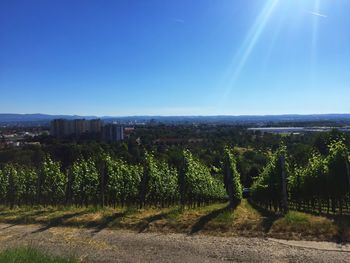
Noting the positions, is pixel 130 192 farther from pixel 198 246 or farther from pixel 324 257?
pixel 324 257

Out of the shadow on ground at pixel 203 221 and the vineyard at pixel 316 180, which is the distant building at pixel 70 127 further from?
the shadow on ground at pixel 203 221

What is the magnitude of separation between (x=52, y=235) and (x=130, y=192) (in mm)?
13097

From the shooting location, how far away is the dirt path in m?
9.51

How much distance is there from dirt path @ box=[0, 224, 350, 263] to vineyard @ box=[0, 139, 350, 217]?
17.9ft

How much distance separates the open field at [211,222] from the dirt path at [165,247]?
1.66ft

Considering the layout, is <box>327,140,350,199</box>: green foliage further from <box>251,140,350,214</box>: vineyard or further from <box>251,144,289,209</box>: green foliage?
<box>251,144,289,209</box>: green foliage

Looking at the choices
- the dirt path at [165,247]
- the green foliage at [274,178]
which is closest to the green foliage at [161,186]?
the green foliage at [274,178]

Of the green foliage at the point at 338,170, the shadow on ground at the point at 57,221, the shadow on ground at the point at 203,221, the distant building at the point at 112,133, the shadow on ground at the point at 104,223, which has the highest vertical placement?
the green foliage at the point at 338,170

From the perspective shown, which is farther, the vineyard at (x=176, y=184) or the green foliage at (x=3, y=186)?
the green foliage at (x=3, y=186)

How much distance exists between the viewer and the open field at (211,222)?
428 inches

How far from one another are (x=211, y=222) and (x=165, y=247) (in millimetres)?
2200

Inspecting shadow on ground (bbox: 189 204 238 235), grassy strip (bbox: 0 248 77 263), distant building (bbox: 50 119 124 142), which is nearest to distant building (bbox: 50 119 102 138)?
distant building (bbox: 50 119 124 142)

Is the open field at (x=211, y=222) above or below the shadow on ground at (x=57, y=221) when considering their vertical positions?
above

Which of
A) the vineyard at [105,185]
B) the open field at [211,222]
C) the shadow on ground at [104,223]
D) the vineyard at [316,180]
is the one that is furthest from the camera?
the vineyard at [105,185]
